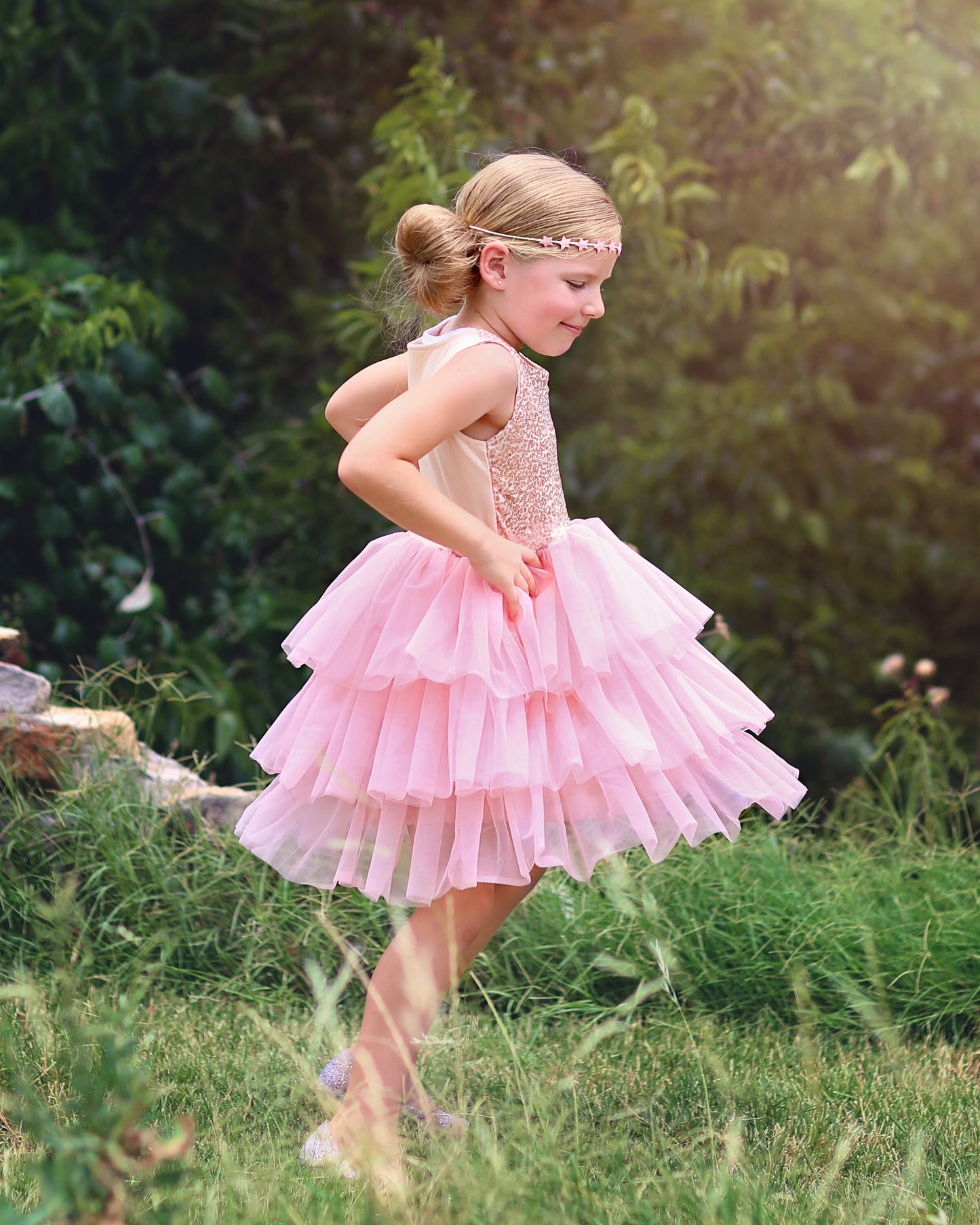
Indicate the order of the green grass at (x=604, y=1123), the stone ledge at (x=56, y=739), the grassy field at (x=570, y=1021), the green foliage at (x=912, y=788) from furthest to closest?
the green foliage at (x=912, y=788) → the stone ledge at (x=56, y=739) → the grassy field at (x=570, y=1021) → the green grass at (x=604, y=1123)

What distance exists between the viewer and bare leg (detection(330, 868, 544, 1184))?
159 centimetres

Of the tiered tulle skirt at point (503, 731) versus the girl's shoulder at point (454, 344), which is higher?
the girl's shoulder at point (454, 344)

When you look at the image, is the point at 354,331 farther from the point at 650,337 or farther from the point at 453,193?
the point at 650,337

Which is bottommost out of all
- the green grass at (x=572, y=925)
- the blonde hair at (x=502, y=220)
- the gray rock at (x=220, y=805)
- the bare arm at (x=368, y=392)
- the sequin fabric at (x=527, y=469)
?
the green grass at (x=572, y=925)

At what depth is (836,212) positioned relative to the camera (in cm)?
398

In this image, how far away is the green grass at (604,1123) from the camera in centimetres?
132

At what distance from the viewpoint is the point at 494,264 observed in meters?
1.72

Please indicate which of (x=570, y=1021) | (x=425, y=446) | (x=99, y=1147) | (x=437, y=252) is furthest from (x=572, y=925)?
(x=99, y=1147)

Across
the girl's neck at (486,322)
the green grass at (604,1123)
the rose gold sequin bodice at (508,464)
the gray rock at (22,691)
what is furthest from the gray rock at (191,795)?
the girl's neck at (486,322)

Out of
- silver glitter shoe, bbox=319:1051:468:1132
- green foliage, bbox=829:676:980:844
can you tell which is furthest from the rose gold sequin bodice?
green foliage, bbox=829:676:980:844

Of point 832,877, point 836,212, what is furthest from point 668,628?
point 836,212

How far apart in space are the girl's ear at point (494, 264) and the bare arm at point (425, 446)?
13cm

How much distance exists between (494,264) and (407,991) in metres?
0.93

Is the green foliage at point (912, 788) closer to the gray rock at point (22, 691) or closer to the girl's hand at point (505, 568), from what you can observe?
the girl's hand at point (505, 568)
